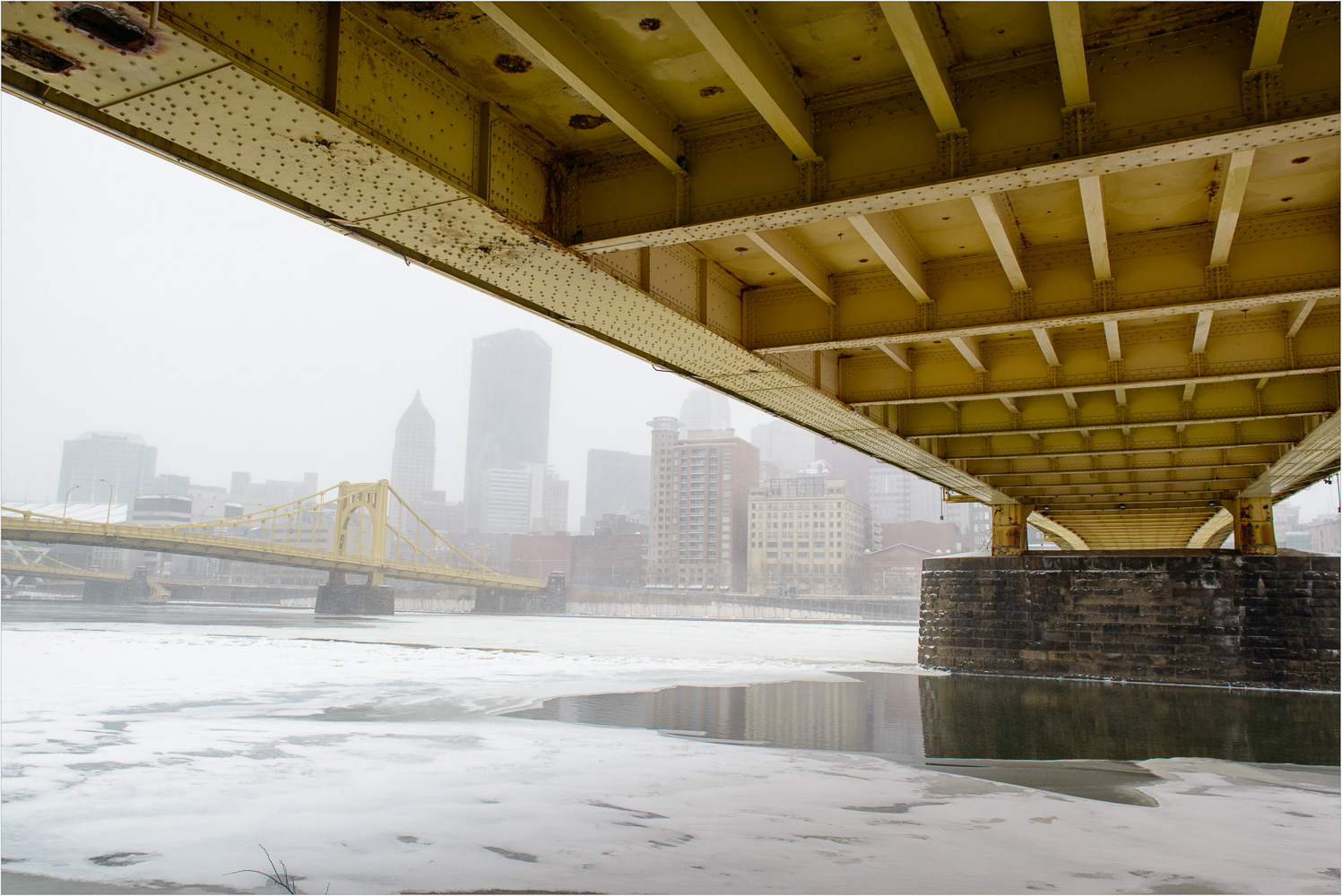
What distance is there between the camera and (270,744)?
38.1 feet

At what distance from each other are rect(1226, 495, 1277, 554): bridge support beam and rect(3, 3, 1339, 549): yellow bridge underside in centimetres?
1394

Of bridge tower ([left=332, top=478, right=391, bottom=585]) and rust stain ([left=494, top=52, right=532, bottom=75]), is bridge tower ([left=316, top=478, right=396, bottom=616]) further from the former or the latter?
rust stain ([left=494, top=52, right=532, bottom=75])

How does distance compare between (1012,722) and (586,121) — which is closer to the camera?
(586,121)

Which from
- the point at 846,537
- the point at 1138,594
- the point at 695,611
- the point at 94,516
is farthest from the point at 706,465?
the point at 1138,594

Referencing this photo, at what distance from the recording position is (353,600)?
77625 mm

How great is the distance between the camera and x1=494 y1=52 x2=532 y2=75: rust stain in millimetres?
6824

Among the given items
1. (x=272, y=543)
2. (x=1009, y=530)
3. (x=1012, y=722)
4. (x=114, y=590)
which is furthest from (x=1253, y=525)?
(x=114, y=590)

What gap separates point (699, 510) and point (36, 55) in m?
167

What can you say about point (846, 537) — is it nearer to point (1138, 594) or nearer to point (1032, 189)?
point (1138, 594)

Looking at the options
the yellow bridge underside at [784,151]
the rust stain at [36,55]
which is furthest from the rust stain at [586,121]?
the rust stain at [36,55]

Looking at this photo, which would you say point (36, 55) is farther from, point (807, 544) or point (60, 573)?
point (807, 544)

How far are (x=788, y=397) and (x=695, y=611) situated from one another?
4092 inches

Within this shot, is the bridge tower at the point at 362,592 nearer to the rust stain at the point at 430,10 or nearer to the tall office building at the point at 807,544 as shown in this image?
the tall office building at the point at 807,544

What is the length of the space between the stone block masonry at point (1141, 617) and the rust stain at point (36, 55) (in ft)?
80.4
